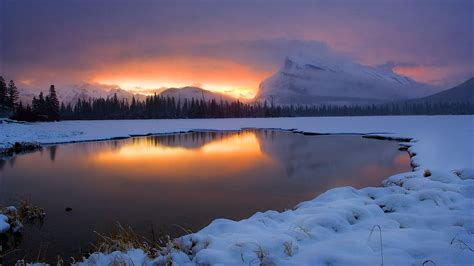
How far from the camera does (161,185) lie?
1477 cm

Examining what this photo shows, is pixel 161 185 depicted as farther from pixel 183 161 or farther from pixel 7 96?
pixel 7 96

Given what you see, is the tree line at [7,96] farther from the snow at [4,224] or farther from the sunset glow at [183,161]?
the snow at [4,224]

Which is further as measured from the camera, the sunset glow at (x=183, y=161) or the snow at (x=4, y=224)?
the sunset glow at (x=183, y=161)

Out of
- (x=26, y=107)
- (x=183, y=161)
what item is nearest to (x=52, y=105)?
(x=26, y=107)

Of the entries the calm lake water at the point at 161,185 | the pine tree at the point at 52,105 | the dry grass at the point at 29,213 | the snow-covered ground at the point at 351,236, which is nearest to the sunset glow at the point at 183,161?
the calm lake water at the point at 161,185

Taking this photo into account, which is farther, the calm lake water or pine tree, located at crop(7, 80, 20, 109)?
pine tree, located at crop(7, 80, 20, 109)


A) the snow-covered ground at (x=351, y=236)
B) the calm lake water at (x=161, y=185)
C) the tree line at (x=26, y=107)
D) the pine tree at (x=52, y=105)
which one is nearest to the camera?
the snow-covered ground at (x=351, y=236)

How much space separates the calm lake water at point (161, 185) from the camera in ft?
30.8

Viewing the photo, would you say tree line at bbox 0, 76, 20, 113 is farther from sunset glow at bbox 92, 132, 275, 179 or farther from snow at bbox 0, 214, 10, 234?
snow at bbox 0, 214, 10, 234

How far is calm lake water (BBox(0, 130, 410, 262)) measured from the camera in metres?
9.39

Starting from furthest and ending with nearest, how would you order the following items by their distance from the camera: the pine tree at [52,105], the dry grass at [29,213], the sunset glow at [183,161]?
the pine tree at [52,105], the sunset glow at [183,161], the dry grass at [29,213]

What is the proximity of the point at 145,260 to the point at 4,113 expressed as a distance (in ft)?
284

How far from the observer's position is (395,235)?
224 inches

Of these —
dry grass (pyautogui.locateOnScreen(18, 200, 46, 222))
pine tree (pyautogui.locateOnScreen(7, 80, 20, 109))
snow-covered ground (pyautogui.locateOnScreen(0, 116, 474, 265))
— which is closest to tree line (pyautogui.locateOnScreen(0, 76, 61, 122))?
pine tree (pyautogui.locateOnScreen(7, 80, 20, 109))
